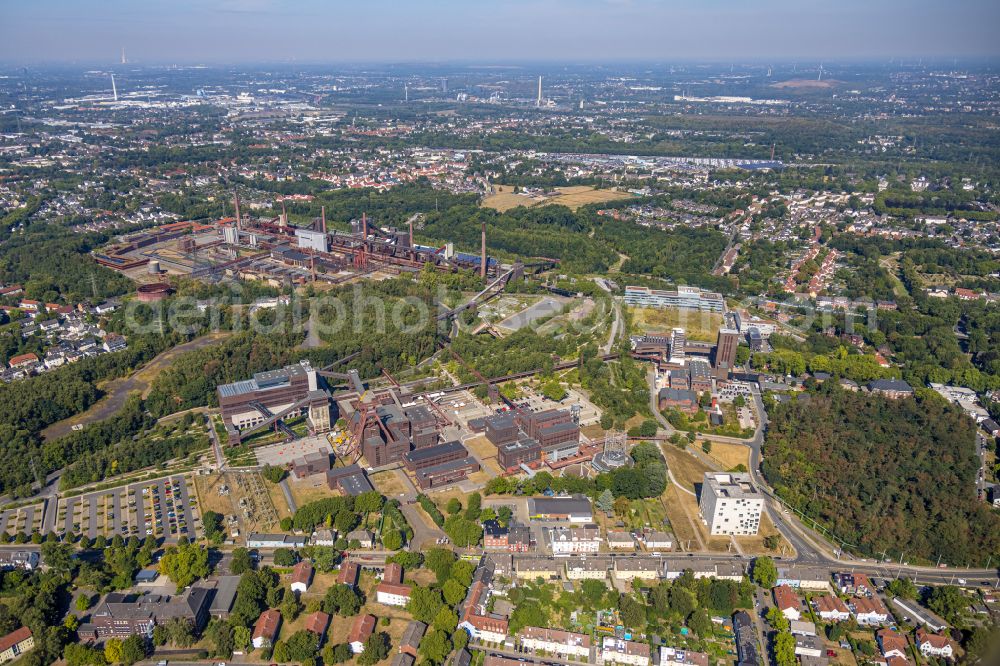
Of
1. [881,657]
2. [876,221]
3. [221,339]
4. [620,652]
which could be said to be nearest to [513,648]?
[620,652]

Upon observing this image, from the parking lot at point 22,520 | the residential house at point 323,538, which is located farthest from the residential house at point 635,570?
the parking lot at point 22,520

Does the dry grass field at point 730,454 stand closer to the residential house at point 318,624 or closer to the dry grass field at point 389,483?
the dry grass field at point 389,483

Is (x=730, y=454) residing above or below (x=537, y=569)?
above

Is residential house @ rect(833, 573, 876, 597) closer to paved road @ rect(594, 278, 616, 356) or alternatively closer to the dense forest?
the dense forest

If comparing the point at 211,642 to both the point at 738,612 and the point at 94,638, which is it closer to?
the point at 94,638

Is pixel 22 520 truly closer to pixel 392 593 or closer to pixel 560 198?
pixel 392 593

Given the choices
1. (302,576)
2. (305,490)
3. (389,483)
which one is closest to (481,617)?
(302,576)
